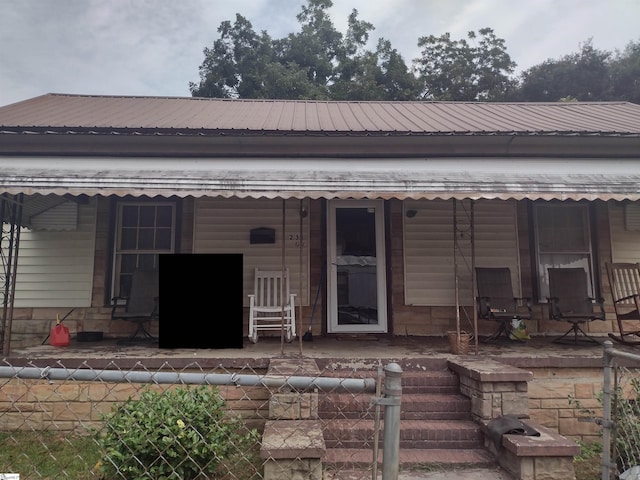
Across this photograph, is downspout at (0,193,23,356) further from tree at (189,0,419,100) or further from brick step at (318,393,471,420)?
tree at (189,0,419,100)

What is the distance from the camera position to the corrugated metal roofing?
580cm

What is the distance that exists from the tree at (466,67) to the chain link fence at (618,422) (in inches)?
925

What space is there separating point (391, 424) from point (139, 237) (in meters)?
6.02

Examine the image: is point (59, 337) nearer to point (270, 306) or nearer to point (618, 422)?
point (270, 306)

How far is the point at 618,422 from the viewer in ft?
10.5

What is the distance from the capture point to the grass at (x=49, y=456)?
3.13 metres

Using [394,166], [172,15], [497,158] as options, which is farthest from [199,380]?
[172,15]

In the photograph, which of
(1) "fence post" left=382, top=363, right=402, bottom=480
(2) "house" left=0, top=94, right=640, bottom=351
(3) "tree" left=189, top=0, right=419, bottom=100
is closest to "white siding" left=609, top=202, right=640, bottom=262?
(2) "house" left=0, top=94, right=640, bottom=351

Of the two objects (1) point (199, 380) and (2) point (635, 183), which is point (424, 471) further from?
(2) point (635, 183)

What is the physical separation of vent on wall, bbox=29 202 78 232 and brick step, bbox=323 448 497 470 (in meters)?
5.29

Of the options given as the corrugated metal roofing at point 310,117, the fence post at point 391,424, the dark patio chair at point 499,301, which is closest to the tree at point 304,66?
the corrugated metal roofing at point 310,117

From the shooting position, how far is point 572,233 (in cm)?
655

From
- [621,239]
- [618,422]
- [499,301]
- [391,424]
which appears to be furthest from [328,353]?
[621,239]

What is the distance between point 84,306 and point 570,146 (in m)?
7.79
